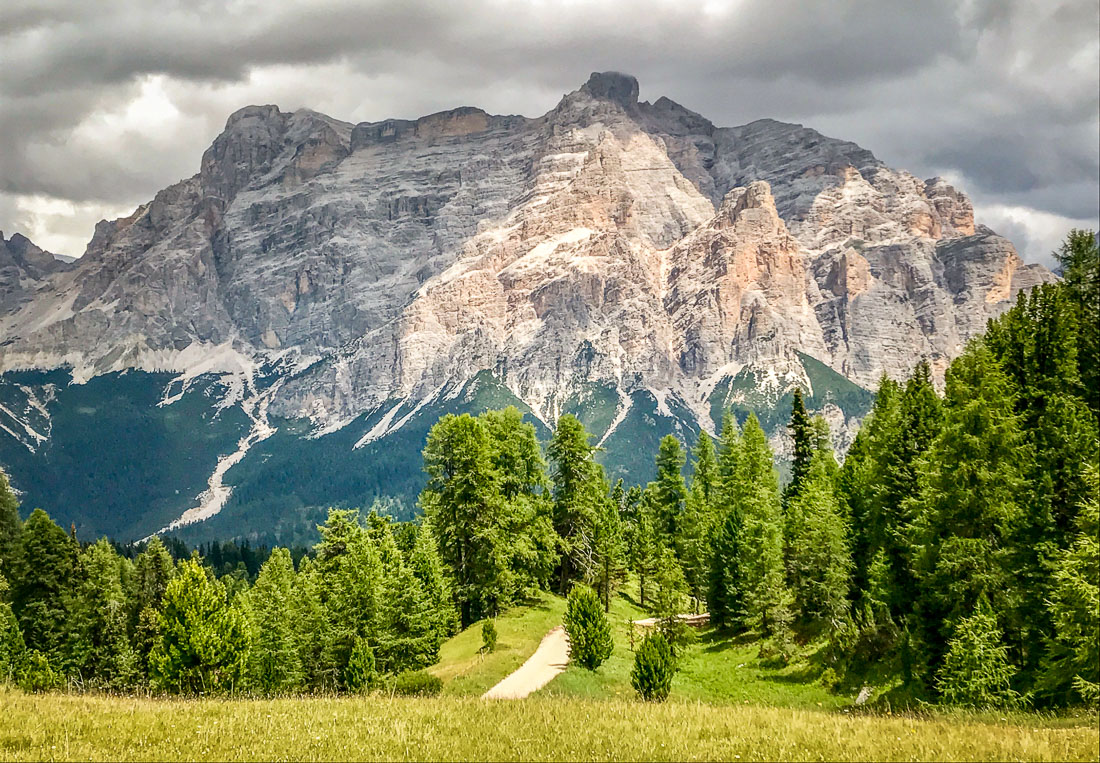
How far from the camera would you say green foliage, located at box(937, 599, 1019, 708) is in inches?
1096

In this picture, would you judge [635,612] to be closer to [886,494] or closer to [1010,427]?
[886,494]

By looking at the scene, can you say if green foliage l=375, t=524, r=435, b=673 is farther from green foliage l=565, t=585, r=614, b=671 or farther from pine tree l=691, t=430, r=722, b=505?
pine tree l=691, t=430, r=722, b=505

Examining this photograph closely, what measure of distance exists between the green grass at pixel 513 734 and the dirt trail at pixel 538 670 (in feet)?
51.0

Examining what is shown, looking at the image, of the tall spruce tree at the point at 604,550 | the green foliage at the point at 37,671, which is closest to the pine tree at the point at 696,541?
the tall spruce tree at the point at 604,550

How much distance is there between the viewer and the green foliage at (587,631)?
41.8 meters

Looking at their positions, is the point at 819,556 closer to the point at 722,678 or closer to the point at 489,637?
the point at 722,678

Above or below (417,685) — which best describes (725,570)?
above

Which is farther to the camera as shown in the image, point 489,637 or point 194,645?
point 489,637

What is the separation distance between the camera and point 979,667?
28219 millimetres

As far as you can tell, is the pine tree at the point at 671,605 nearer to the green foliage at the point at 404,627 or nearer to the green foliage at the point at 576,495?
the green foliage at the point at 576,495

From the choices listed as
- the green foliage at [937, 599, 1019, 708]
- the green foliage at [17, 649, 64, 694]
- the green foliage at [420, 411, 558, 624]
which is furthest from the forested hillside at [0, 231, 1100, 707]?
the green foliage at [17, 649, 64, 694]

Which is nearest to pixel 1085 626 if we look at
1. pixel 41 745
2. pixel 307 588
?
pixel 41 745

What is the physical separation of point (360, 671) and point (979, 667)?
24.9 metres

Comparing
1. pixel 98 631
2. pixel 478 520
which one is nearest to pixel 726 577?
pixel 478 520
